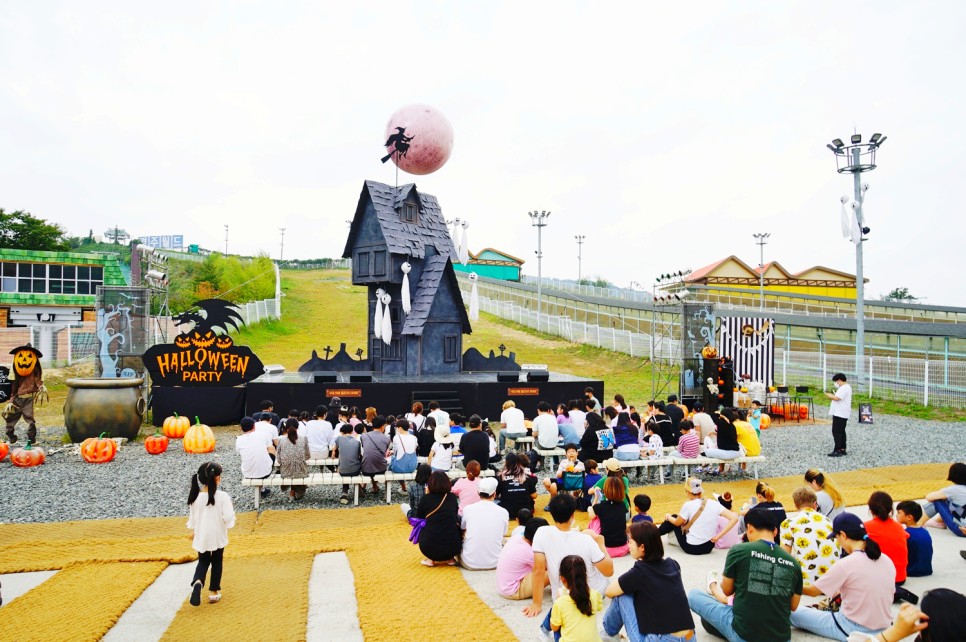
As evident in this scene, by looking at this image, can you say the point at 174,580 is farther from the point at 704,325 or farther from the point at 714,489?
the point at 704,325

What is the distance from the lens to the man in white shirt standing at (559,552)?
542 centimetres

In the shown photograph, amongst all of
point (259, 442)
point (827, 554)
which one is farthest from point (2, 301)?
point (827, 554)

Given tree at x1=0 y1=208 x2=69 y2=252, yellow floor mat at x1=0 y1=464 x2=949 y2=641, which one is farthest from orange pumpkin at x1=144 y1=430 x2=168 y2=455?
tree at x1=0 y1=208 x2=69 y2=252

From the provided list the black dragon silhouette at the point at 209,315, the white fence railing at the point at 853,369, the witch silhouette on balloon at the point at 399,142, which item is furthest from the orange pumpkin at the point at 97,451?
the white fence railing at the point at 853,369

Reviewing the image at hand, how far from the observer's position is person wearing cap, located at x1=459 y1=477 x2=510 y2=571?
672 centimetres

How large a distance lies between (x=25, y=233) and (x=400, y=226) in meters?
41.2

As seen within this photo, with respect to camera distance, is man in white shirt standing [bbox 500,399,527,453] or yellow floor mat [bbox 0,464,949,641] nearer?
yellow floor mat [bbox 0,464,949,641]

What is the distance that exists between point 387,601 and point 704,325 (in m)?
14.5

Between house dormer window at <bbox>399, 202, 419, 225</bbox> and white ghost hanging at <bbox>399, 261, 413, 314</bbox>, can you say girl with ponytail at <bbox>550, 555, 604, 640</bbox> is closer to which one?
white ghost hanging at <bbox>399, 261, 413, 314</bbox>

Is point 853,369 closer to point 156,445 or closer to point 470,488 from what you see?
point 470,488

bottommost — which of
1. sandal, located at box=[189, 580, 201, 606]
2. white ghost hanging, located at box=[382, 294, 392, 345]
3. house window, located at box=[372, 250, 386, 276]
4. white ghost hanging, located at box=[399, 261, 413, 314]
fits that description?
sandal, located at box=[189, 580, 201, 606]

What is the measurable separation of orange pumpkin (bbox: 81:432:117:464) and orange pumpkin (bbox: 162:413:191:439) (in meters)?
2.17

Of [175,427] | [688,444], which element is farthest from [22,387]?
[688,444]

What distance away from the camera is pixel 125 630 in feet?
17.3
